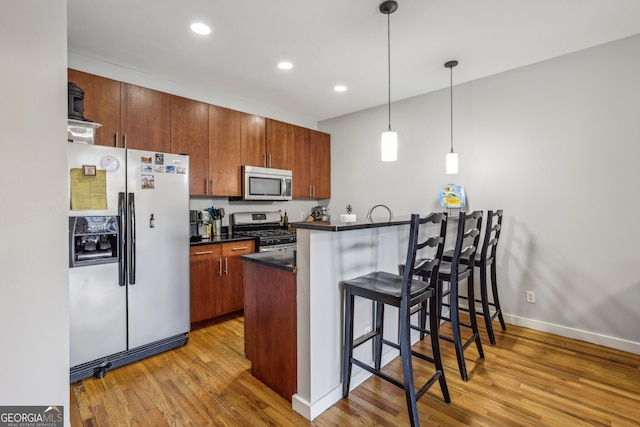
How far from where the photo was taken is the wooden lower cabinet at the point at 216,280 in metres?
3.08

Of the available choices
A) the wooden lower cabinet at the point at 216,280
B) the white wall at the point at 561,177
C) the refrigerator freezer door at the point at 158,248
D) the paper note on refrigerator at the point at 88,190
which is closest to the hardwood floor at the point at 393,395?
the refrigerator freezer door at the point at 158,248

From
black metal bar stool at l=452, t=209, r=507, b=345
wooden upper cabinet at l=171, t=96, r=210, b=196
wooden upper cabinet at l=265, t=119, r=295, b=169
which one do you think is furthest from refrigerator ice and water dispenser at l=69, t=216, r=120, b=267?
black metal bar stool at l=452, t=209, r=507, b=345

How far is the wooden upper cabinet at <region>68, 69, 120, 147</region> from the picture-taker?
2.67 meters

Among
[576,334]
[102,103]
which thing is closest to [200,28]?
[102,103]

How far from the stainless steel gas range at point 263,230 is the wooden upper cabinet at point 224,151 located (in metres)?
0.42

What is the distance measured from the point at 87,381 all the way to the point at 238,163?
98.5 inches

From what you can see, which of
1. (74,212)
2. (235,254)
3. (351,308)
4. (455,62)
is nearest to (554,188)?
(455,62)

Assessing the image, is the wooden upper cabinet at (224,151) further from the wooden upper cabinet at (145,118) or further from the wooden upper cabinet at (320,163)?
the wooden upper cabinet at (320,163)

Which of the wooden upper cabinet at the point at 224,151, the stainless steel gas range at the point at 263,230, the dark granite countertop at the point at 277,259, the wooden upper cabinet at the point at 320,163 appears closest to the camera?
the dark granite countertop at the point at 277,259

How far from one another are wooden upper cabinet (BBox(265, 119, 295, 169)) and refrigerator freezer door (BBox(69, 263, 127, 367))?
2.33 m

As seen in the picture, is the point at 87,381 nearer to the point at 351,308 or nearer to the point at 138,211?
the point at 138,211

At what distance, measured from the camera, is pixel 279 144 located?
13.9ft

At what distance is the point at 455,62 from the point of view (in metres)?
2.95

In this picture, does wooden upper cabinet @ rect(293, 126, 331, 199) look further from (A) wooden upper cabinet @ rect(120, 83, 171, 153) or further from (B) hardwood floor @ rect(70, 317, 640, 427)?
(B) hardwood floor @ rect(70, 317, 640, 427)
